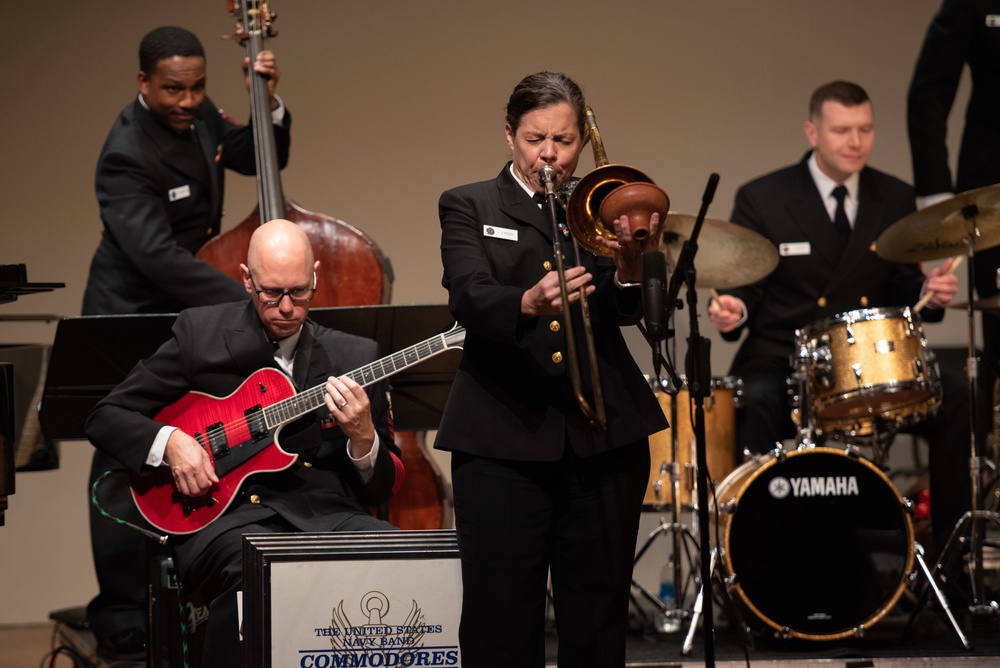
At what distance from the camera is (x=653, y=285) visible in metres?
2.18

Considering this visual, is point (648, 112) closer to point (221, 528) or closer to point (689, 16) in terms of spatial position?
point (689, 16)

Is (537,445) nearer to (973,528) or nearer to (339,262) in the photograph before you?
(339,262)

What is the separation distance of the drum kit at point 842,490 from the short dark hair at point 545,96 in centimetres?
172

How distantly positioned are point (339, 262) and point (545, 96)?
180cm

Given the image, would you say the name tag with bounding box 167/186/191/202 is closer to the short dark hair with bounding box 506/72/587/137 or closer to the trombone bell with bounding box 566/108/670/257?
the short dark hair with bounding box 506/72/587/137

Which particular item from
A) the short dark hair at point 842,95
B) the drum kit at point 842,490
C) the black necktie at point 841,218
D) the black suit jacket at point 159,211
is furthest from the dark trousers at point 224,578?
the short dark hair at point 842,95

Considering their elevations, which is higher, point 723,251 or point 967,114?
point 967,114

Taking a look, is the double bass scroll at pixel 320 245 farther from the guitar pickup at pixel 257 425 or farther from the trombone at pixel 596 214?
the trombone at pixel 596 214

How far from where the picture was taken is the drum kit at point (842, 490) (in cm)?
405

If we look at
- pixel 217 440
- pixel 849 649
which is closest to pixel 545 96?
pixel 217 440

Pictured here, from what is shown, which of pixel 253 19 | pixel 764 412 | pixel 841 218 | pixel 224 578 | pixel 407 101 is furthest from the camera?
pixel 407 101

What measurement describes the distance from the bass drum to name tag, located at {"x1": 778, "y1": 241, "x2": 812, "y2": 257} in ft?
3.31

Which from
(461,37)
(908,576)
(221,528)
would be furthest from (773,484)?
(461,37)

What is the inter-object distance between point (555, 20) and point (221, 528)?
349cm
